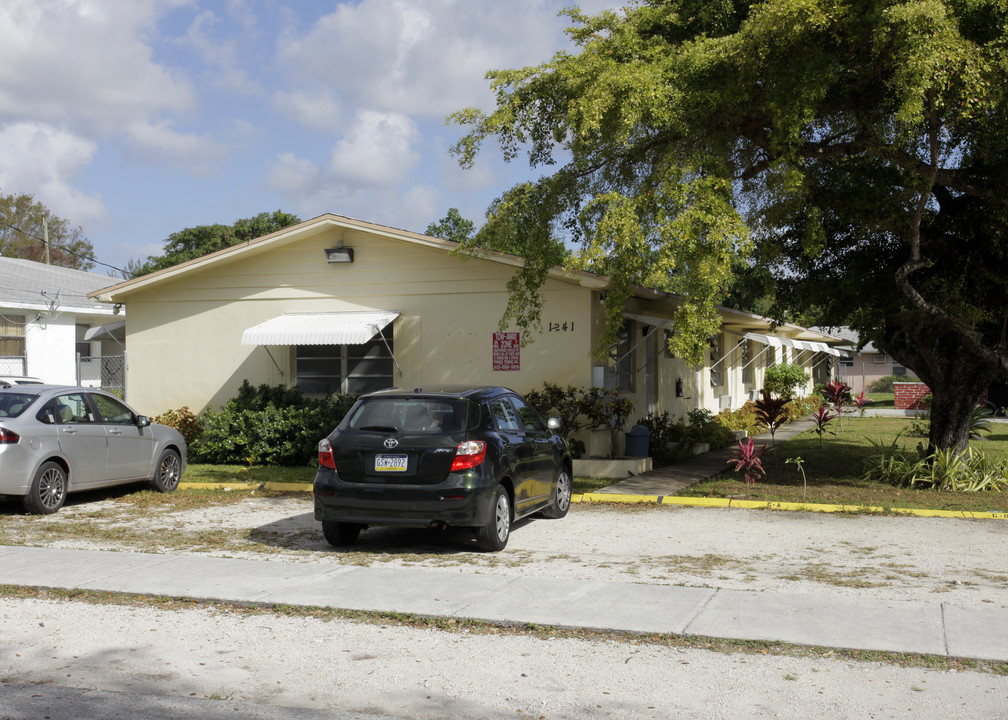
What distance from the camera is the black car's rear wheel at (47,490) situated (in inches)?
428

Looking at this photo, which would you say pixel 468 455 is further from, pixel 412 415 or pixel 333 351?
pixel 333 351

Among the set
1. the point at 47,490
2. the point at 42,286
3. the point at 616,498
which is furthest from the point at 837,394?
the point at 42,286

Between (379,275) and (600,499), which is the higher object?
(379,275)

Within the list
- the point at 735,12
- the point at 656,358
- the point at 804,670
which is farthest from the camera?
the point at 656,358

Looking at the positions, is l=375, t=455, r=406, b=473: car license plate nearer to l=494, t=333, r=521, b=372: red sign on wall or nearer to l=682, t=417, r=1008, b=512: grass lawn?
l=682, t=417, r=1008, b=512: grass lawn

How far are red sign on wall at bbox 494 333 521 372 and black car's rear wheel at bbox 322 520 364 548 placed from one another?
21.6 ft

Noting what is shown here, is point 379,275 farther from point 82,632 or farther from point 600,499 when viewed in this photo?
point 82,632

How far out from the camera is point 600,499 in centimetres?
1245

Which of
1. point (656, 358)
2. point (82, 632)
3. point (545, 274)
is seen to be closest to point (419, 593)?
point (82, 632)

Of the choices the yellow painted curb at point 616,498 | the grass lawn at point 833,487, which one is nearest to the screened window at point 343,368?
the yellow painted curb at point 616,498

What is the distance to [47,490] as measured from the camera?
1114 cm

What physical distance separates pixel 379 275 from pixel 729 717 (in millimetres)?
12718

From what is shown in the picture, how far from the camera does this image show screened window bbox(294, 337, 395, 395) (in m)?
17.0

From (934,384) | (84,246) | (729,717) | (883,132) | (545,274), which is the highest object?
(84,246)
